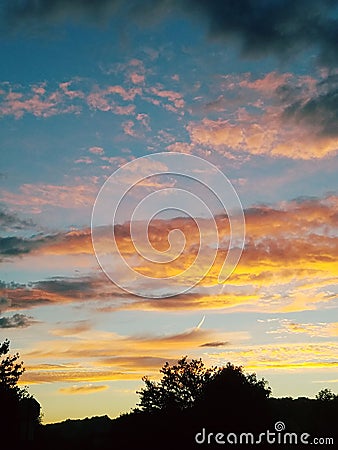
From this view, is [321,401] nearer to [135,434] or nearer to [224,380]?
[224,380]

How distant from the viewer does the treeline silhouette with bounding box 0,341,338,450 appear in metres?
52.9

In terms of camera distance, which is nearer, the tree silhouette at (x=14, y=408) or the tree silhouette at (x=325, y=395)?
the tree silhouette at (x=14, y=408)

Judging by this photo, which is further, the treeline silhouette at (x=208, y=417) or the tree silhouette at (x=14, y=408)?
the treeline silhouette at (x=208, y=417)

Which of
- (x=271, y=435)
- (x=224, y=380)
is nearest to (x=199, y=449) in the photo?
(x=271, y=435)

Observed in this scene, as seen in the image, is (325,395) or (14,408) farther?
(325,395)

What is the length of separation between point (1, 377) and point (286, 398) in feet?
152

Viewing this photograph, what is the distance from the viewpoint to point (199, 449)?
166 ft

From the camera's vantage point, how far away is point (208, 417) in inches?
2208

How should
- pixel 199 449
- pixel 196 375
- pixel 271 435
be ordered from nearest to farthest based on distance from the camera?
pixel 199 449 < pixel 271 435 < pixel 196 375

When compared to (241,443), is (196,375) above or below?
above

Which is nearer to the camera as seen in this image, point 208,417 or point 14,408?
point 14,408

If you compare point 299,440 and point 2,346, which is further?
point 299,440

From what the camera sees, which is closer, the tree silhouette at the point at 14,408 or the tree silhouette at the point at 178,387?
the tree silhouette at the point at 14,408

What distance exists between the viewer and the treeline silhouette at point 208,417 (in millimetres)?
52875
